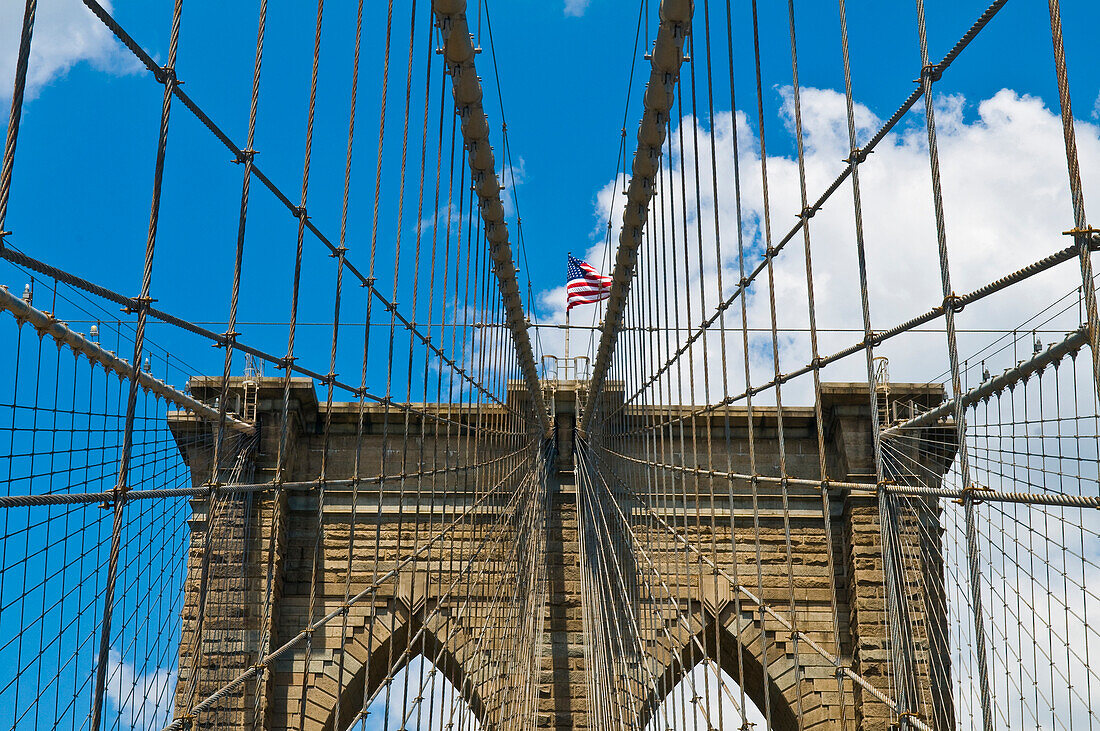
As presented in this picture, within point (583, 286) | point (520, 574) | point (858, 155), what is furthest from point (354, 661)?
point (858, 155)

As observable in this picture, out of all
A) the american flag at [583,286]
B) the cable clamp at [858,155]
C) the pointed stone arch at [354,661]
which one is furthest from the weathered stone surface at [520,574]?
the cable clamp at [858,155]

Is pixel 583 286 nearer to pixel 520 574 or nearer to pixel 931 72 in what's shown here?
pixel 520 574

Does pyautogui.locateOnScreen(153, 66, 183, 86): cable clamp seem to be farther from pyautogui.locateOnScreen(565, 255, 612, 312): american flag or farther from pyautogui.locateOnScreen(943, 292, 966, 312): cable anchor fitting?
pyautogui.locateOnScreen(565, 255, 612, 312): american flag

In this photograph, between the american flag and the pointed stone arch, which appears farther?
the american flag

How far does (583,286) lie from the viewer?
1430cm

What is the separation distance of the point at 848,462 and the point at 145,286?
10203 millimetres

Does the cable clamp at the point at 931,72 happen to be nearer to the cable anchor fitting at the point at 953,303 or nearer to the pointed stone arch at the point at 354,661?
the cable anchor fitting at the point at 953,303

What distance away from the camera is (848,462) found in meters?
12.3

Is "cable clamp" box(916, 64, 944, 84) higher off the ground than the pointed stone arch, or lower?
higher

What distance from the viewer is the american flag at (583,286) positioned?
560 inches

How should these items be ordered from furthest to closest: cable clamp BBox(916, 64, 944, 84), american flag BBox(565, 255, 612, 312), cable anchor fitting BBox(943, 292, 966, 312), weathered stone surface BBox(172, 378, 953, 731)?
american flag BBox(565, 255, 612, 312)
weathered stone surface BBox(172, 378, 953, 731)
cable clamp BBox(916, 64, 944, 84)
cable anchor fitting BBox(943, 292, 966, 312)

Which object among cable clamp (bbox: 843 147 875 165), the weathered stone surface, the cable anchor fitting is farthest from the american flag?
the cable anchor fitting

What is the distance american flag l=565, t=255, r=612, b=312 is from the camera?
14.2 m

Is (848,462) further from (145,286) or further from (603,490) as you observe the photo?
(145,286)
